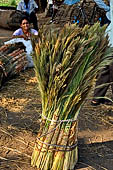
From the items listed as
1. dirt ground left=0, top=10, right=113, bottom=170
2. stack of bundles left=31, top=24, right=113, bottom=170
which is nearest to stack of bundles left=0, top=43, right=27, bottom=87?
dirt ground left=0, top=10, right=113, bottom=170

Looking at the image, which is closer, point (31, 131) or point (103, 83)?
point (31, 131)

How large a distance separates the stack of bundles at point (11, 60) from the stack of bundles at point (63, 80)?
97.8 inches

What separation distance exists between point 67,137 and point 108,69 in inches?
71.8

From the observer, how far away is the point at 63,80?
2332 millimetres

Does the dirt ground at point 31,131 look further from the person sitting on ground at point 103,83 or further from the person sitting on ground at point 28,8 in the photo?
the person sitting on ground at point 28,8

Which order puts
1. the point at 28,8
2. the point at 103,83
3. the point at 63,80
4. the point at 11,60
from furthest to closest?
the point at 28,8 → the point at 11,60 → the point at 103,83 → the point at 63,80

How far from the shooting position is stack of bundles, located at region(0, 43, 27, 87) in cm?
513

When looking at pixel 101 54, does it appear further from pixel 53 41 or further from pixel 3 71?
pixel 3 71

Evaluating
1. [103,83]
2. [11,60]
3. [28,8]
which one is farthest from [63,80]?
[28,8]

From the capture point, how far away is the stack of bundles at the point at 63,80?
2.33 metres

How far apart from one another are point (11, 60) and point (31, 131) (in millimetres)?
2386

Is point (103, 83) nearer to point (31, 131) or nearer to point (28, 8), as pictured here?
point (31, 131)

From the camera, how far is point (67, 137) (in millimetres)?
2514

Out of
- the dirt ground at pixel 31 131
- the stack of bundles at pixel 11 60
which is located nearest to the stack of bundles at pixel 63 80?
the dirt ground at pixel 31 131
